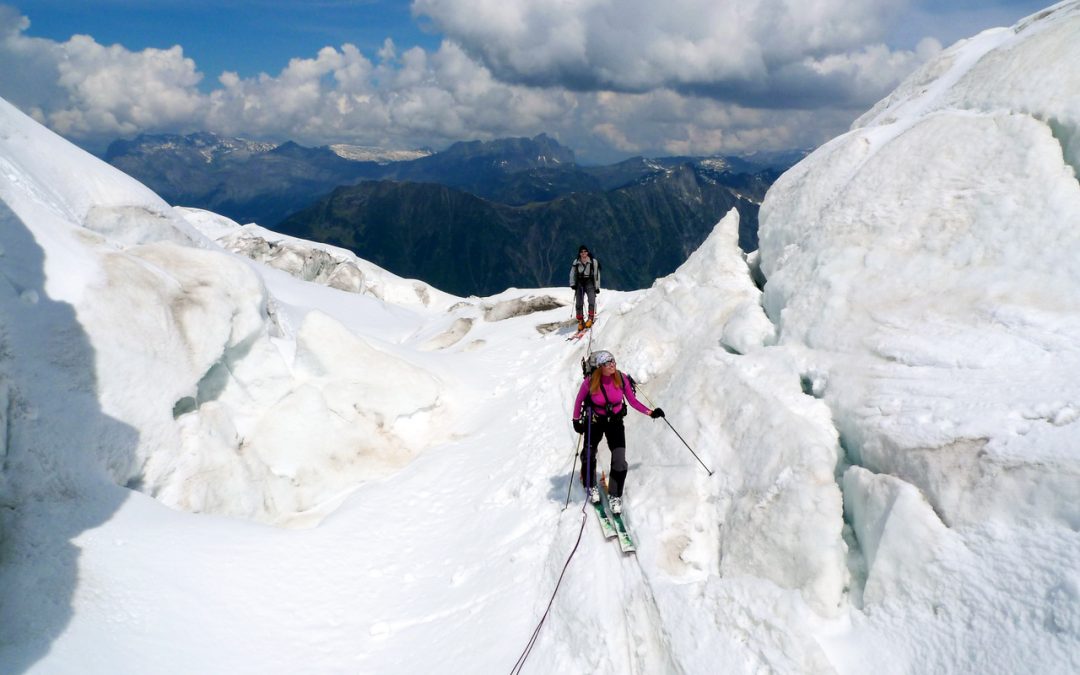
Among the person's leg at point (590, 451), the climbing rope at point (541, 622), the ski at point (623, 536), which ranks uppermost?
the person's leg at point (590, 451)

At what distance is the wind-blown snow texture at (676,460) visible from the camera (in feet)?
23.8

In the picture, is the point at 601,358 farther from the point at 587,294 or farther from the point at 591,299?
the point at 587,294

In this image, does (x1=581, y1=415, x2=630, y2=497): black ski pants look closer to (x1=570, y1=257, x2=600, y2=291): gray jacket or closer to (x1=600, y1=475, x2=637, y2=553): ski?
(x1=600, y1=475, x2=637, y2=553): ski

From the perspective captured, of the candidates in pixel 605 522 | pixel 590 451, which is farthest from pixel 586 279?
pixel 605 522

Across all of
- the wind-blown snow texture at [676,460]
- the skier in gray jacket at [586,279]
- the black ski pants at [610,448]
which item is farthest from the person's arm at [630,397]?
the skier in gray jacket at [586,279]

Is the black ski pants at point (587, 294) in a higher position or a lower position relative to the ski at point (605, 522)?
higher

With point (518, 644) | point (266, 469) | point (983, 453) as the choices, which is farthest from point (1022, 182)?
point (266, 469)

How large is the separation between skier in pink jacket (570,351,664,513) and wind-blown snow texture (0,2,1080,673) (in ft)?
2.47

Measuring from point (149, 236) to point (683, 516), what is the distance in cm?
2965

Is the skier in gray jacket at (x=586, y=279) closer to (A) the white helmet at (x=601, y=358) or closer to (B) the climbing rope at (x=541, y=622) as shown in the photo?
(A) the white helmet at (x=601, y=358)

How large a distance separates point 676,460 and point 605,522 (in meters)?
1.97

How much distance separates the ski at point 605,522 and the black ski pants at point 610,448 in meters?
0.44

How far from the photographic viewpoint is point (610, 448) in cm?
1148

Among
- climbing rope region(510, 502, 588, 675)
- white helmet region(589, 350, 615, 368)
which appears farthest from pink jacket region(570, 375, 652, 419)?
climbing rope region(510, 502, 588, 675)
